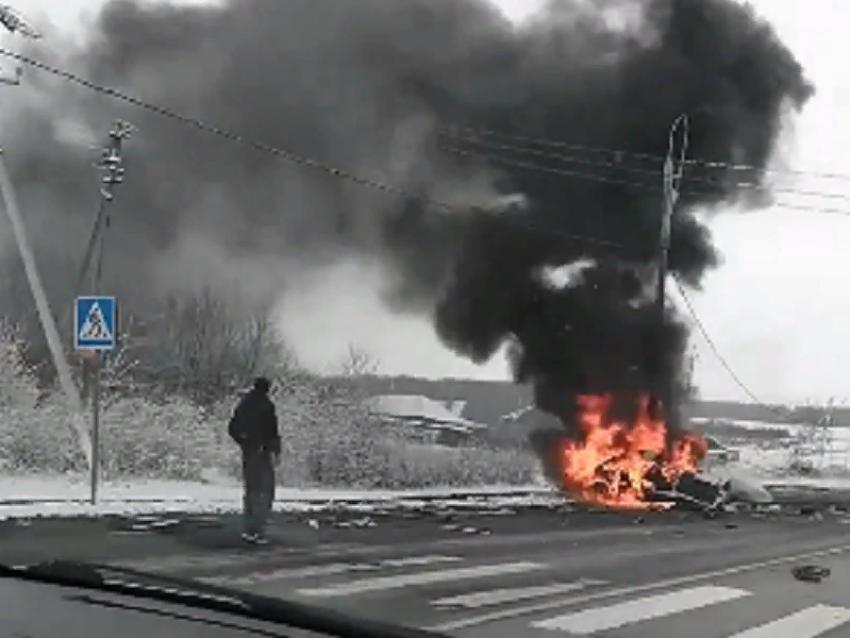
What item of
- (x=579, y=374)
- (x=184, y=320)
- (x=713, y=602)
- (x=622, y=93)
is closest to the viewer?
(x=713, y=602)

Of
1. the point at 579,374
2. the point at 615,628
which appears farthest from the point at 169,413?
the point at 615,628

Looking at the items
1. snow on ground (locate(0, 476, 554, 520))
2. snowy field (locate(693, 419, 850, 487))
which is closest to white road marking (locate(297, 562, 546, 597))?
snow on ground (locate(0, 476, 554, 520))

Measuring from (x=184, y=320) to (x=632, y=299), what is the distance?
1793cm

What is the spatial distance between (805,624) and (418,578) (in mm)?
2533

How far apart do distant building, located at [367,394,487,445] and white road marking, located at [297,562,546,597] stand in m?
13.4

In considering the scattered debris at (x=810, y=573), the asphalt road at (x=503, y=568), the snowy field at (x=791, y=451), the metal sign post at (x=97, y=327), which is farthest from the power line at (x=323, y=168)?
the snowy field at (x=791, y=451)

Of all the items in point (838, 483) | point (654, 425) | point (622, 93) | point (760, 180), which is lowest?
point (838, 483)

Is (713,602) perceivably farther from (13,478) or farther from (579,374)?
(579,374)

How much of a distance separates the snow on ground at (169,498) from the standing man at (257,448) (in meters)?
2.50

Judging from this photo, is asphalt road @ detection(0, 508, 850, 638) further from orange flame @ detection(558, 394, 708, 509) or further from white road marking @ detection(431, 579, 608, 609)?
orange flame @ detection(558, 394, 708, 509)

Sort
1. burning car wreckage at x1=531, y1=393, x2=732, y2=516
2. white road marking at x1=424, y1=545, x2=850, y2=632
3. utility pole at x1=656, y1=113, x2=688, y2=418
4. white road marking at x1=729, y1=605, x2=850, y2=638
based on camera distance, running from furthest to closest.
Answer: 1. utility pole at x1=656, y1=113, x2=688, y2=418
2. burning car wreckage at x1=531, y1=393, x2=732, y2=516
3. white road marking at x1=729, y1=605, x2=850, y2=638
4. white road marking at x1=424, y1=545, x2=850, y2=632

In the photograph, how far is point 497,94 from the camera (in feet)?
82.3

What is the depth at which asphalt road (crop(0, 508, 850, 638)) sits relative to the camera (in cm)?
645

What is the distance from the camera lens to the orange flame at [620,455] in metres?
18.4
